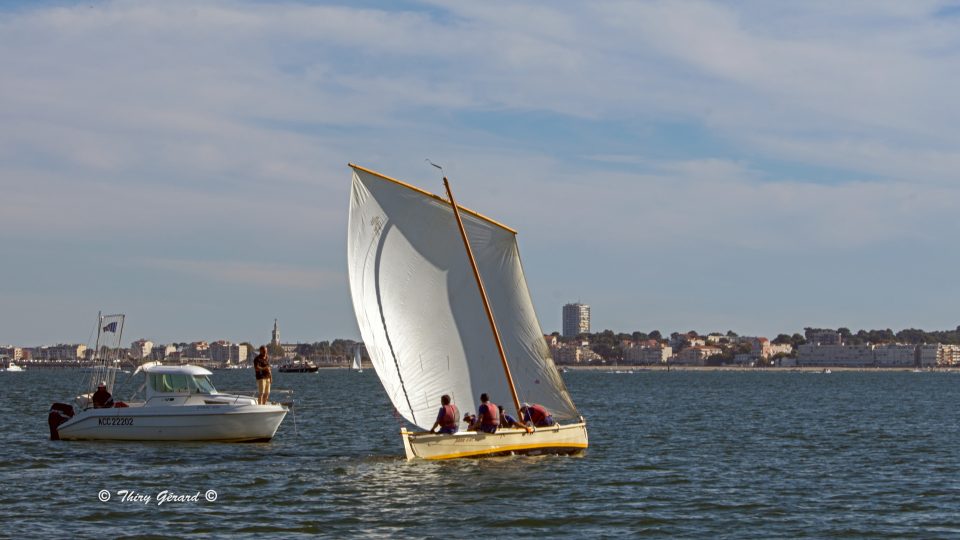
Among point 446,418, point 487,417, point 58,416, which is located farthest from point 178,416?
point 487,417

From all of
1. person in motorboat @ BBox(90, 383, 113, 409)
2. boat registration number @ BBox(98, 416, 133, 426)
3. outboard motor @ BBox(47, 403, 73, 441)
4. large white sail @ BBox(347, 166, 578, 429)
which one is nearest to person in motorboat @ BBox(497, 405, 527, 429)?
large white sail @ BBox(347, 166, 578, 429)

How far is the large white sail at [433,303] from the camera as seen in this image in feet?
120

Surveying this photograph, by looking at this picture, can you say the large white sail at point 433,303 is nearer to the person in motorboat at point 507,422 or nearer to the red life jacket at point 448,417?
the person in motorboat at point 507,422

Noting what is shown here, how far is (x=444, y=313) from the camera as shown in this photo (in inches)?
1480

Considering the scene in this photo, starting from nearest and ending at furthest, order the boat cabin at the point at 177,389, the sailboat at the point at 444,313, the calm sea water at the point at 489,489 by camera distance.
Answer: the calm sea water at the point at 489,489 → the sailboat at the point at 444,313 → the boat cabin at the point at 177,389

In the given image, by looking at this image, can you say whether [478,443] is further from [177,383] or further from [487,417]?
[177,383]

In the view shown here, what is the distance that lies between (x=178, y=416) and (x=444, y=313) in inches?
441

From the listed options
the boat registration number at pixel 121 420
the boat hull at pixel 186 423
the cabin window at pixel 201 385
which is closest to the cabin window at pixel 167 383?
the cabin window at pixel 201 385

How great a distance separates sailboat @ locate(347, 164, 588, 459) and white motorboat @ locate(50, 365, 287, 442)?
26.3 ft

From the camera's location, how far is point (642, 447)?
47.2 metres

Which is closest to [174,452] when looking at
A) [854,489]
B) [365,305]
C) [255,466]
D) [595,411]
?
[255,466]

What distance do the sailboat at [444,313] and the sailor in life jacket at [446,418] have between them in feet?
1.18

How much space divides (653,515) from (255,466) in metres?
13.3

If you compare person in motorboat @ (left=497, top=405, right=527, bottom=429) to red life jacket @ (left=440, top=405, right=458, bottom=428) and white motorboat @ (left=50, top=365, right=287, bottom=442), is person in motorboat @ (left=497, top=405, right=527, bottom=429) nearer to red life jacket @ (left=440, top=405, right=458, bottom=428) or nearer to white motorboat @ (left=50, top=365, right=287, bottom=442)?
red life jacket @ (left=440, top=405, right=458, bottom=428)
